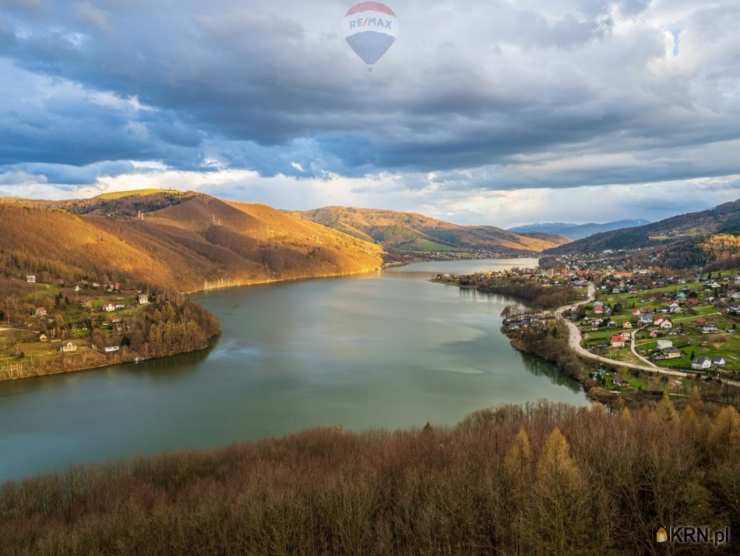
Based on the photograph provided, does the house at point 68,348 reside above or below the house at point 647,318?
above

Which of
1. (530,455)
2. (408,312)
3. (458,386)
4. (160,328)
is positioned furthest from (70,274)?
(530,455)

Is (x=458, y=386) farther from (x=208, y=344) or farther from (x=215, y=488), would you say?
(x=208, y=344)

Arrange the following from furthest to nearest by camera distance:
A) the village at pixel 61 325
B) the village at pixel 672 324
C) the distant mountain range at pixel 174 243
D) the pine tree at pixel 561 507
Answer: the distant mountain range at pixel 174 243 < the village at pixel 61 325 < the village at pixel 672 324 < the pine tree at pixel 561 507

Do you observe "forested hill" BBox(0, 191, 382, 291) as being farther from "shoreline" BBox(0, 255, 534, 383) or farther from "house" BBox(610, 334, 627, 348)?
"house" BBox(610, 334, 627, 348)

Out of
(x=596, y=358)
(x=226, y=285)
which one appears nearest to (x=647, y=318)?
(x=596, y=358)

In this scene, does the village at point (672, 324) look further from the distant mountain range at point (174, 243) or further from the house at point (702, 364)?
the distant mountain range at point (174, 243)

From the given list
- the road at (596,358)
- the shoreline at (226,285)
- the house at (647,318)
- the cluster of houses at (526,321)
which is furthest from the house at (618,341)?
the shoreline at (226,285)

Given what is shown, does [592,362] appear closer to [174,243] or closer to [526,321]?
[526,321]
